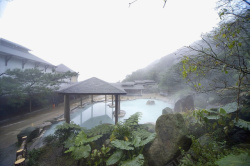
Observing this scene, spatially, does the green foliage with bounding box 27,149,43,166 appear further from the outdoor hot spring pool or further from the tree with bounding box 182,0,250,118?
the tree with bounding box 182,0,250,118

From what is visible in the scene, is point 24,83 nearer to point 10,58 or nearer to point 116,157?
point 10,58

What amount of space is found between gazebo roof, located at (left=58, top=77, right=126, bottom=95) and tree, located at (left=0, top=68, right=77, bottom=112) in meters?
3.43

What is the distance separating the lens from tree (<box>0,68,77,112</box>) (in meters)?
5.95

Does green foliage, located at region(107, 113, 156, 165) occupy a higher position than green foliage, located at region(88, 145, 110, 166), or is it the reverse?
green foliage, located at region(107, 113, 156, 165)

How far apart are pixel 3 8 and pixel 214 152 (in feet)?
19.4

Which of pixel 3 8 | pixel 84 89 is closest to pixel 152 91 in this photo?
pixel 84 89

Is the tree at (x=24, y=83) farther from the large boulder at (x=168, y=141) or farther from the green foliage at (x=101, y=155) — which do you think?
the large boulder at (x=168, y=141)

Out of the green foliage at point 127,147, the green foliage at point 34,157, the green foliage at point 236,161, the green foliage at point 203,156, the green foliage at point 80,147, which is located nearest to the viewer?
the green foliage at point 236,161

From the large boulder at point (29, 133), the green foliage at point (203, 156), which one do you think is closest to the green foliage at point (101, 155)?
the green foliage at point (203, 156)

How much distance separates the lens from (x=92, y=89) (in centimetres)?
600

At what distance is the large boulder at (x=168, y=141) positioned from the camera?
8.43 feet

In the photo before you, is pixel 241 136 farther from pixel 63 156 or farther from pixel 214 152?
pixel 63 156

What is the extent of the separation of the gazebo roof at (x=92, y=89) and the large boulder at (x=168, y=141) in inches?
133

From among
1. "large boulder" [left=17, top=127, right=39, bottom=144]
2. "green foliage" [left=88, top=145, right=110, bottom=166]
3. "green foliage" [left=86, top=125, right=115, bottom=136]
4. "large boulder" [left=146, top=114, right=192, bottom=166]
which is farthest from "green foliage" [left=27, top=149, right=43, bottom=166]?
"large boulder" [left=146, top=114, right=192, bottom=166]
